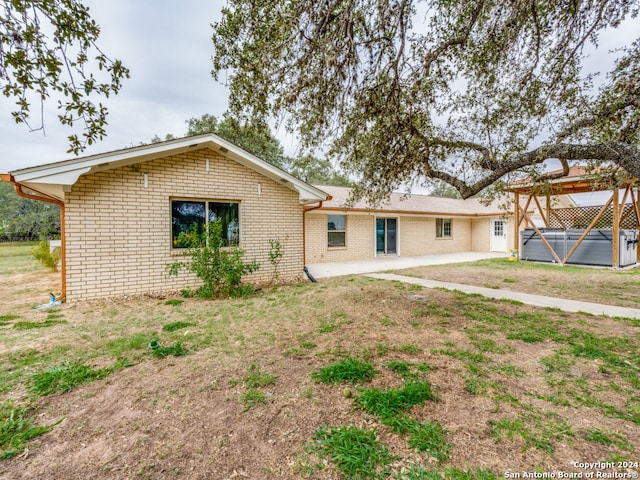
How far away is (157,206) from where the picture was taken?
6.90 metres

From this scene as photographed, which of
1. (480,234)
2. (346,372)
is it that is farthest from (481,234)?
(346,372)

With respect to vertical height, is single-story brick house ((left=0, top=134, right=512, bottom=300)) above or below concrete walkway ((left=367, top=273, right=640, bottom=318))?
above

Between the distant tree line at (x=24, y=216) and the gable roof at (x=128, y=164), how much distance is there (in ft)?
108

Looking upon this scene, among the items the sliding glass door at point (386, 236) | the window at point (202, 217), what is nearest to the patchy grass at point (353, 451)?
the window at point (202, 217)

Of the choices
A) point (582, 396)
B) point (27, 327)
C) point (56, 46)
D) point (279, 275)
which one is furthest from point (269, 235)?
point (582, 396)

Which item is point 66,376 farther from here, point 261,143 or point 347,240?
point 347,240

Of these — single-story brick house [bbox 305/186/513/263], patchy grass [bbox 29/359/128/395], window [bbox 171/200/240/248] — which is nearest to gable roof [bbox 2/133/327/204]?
window [bbox 171/200/240/248]

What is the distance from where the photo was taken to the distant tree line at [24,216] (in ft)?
107

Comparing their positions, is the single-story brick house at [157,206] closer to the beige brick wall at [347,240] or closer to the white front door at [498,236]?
the beige brick wall at [347,240]

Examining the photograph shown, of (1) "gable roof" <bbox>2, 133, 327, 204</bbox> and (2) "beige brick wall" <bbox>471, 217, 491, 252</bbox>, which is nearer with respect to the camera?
(1) "gable roof" <bbox>2, 133, 327, 204</bbox>

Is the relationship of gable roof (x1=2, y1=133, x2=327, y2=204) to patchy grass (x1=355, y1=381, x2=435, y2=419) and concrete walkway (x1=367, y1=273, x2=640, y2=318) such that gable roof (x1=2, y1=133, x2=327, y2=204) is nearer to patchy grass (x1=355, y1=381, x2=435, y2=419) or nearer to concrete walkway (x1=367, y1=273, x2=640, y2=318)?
concrete walkway (x1=367, y1=273, x2=640, y2=318)

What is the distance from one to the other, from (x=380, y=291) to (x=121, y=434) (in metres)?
5.92

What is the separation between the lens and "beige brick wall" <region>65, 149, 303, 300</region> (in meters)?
6.16

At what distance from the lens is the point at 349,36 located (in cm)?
416
